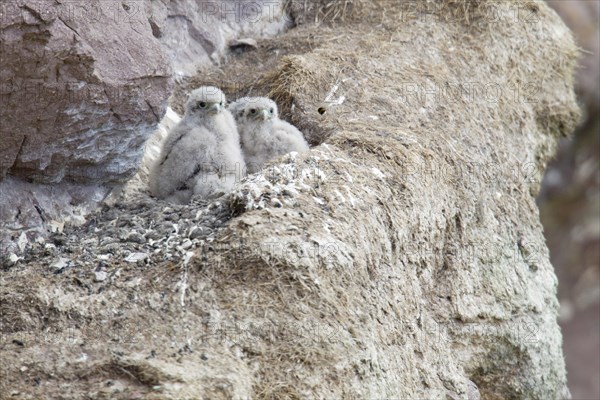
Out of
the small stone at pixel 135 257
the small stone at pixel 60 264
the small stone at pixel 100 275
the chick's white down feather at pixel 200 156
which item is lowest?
the small stone at pixel 60 264

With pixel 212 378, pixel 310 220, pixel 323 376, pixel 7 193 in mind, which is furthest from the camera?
pixel 7 193

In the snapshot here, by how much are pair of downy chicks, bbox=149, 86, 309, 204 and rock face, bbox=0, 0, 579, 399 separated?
0.83 ft

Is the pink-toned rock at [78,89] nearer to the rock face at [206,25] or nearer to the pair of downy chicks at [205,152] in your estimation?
the pair of downy chicks at [205,152]

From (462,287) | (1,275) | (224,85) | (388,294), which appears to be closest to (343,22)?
(224,85)

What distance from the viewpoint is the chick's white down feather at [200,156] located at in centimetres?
738

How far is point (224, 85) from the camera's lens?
377 inches

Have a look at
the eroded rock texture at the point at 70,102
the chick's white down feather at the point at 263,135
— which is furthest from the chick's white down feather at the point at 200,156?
the chick's white down feather at the point at 263,135

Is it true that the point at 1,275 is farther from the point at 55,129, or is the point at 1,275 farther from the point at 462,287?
the point at 462,287

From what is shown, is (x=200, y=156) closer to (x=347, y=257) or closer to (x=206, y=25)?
(x=347, y=257)

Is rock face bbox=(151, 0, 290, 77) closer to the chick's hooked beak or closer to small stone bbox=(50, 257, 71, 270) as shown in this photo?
the chick's hooked beak

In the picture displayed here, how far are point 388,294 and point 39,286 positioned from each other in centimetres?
223

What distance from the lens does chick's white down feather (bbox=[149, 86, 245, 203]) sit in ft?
24.2

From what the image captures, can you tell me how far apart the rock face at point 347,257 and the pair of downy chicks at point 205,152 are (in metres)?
0.25

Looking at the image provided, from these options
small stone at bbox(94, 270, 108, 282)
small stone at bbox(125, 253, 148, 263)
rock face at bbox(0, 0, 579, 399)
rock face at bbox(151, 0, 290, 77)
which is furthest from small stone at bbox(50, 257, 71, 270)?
rock face at bbox(151, 0, 290, 77)
